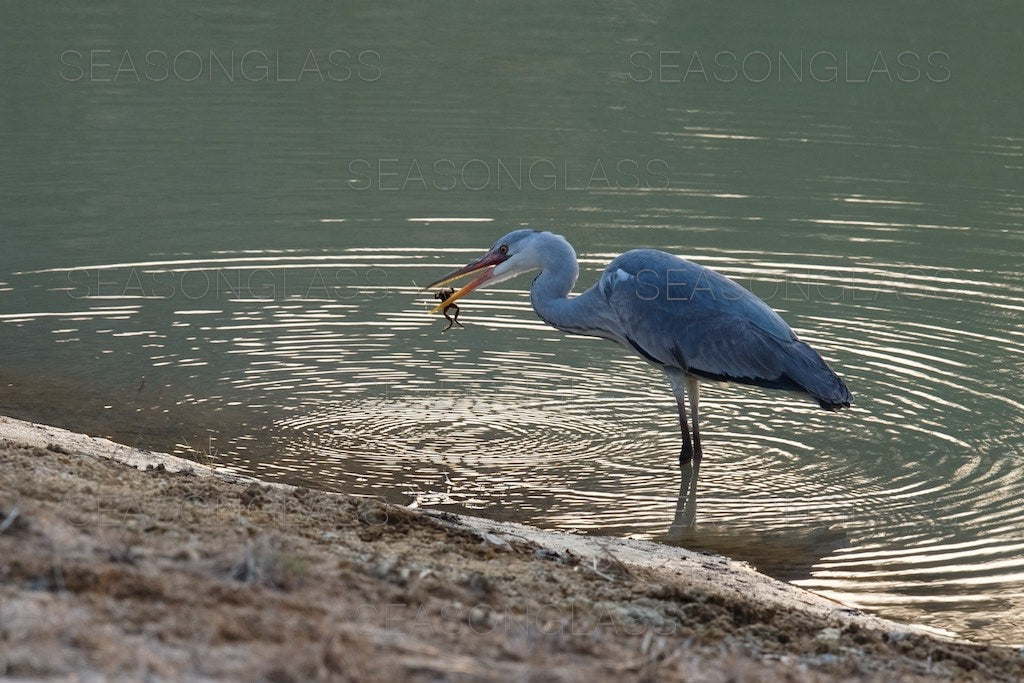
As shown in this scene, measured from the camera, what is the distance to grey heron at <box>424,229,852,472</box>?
930 cm

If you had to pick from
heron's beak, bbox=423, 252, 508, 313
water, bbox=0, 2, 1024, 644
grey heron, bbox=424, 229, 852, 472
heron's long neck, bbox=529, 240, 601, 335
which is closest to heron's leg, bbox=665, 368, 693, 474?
grey heron, bbox=424, 229, 852, 472

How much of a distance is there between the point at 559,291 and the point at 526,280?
12.0 ft

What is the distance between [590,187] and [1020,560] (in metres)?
10.3

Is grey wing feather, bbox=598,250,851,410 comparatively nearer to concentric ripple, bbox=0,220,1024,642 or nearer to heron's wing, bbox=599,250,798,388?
heron's wing, bbox=599,250,798,388

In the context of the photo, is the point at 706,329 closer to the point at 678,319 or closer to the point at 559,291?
the point at 678,319

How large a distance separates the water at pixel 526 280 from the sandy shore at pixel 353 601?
153cm

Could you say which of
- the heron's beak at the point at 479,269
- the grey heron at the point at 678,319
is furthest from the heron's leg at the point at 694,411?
the heron's beak at the point at 479,269

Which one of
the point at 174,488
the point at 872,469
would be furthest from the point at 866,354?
the point at 174,488

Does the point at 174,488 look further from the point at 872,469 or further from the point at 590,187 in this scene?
the point at 590,187

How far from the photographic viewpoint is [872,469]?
9305 millimetres

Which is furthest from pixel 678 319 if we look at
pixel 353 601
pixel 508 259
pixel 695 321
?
pixel 353 601

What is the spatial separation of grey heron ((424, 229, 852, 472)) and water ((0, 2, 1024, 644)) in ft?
1.75

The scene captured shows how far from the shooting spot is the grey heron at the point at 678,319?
30.5ft

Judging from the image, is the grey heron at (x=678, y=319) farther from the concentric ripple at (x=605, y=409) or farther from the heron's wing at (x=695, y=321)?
the concentric ripple at (x=605, y=409)
